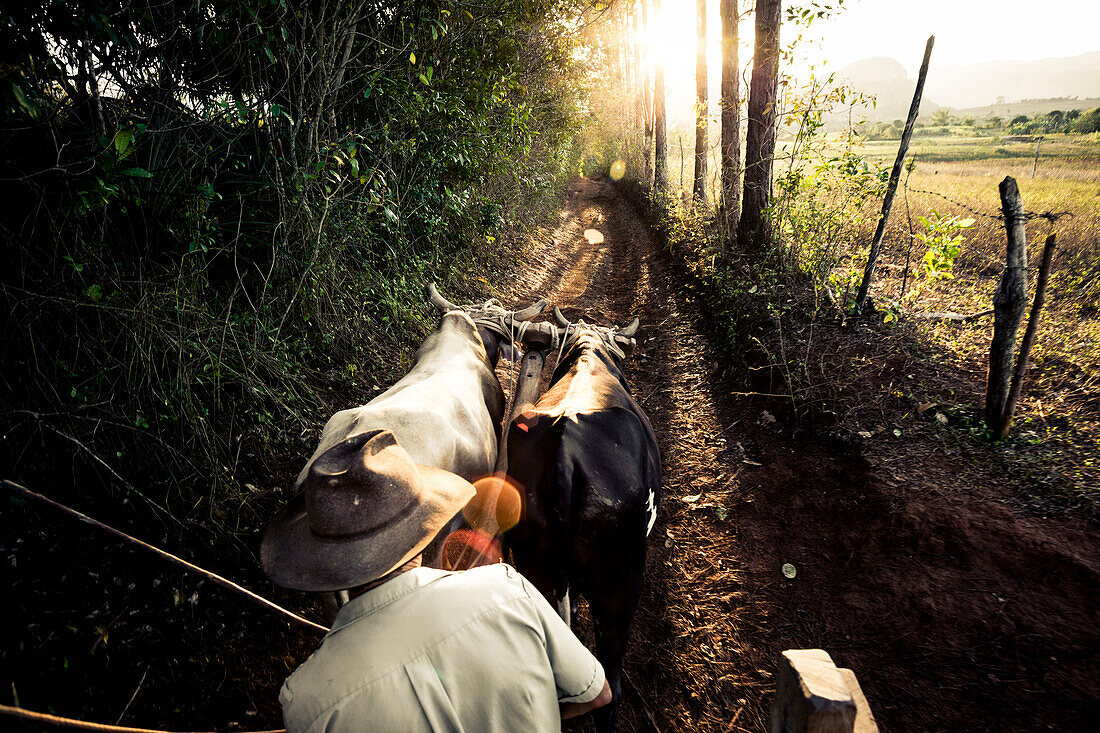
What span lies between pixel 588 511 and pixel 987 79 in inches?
10313

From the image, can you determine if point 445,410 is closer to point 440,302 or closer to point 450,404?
point 450,404

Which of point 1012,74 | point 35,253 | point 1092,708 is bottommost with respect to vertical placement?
point 1092,708

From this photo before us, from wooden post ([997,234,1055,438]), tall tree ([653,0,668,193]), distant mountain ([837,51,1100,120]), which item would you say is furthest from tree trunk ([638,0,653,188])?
distant mountain ([837,51,1100,120])

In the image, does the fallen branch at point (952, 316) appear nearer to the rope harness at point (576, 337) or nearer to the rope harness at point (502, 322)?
the rope harness at point (576, 337)

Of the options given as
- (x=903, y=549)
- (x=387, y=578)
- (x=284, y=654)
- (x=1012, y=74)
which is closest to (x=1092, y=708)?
(x=903, y=549)

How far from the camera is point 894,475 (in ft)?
10.6

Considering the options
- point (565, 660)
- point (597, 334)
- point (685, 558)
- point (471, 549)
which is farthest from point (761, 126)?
point (565, 660)

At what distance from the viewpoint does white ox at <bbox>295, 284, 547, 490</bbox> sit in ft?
8.54

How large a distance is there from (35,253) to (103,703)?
2425 millimetres

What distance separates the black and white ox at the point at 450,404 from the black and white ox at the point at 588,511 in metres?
0.58

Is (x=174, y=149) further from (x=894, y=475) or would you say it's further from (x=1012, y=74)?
(x=1012, y=74)

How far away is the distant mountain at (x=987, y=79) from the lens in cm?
12838

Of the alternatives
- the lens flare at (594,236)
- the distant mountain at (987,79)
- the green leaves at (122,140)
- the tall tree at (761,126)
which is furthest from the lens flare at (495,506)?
the distant mountain at (987,79)

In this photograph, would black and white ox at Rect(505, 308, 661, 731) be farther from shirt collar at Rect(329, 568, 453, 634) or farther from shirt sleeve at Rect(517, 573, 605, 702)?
shirt collar at Rect(329, 568, 453, 634)
